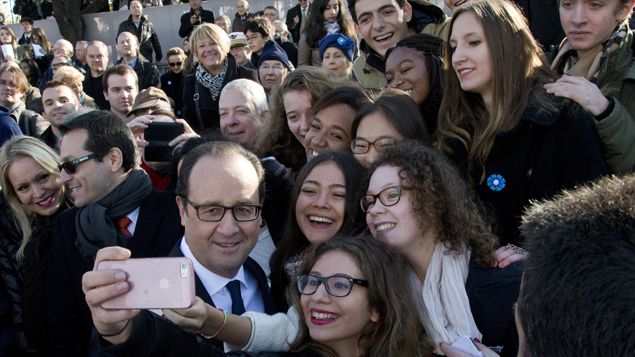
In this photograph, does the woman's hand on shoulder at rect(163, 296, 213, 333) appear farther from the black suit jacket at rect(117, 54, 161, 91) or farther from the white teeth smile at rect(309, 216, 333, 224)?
the black suit jacket at rect(117, 54, 161, 91)

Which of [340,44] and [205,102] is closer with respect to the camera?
[340,44]

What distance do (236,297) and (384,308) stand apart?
632mm

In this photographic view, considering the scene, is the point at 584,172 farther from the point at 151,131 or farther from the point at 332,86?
the point at 151,131

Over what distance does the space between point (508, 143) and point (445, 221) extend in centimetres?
57

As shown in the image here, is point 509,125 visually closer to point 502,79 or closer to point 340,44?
point 502,79

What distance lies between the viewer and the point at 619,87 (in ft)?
10.5

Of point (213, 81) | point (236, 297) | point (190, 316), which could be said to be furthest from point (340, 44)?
point (190, 316)

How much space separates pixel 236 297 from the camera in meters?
2.72

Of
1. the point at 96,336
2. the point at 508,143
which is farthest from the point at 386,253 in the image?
the point at 96,336

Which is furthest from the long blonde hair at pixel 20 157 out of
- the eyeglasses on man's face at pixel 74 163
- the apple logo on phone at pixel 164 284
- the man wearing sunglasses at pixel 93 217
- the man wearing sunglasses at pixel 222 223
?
the apple logo on phone at pixel 164 284

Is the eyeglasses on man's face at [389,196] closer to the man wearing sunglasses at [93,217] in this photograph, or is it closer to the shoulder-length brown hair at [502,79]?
the shoulder-length brown hair at [502,79]

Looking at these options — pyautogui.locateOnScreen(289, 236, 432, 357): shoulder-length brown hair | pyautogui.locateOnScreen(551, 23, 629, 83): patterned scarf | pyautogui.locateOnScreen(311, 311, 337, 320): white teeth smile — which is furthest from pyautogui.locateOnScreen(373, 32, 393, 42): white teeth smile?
pyautogui.locateOnScreen(311, 311, 337, 320): white teeth smile

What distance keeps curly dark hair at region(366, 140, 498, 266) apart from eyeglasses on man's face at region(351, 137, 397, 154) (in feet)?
1.38

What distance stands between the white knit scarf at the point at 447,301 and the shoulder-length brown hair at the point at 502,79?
604 mm
